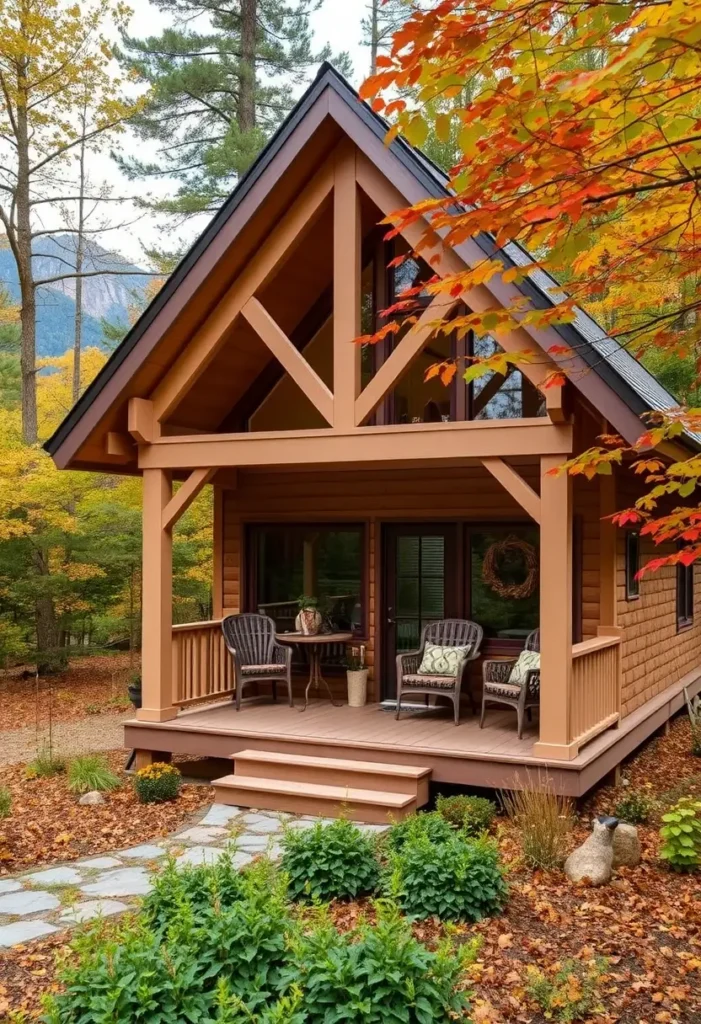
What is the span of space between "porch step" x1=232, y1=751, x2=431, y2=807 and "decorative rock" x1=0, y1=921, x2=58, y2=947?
286 cm

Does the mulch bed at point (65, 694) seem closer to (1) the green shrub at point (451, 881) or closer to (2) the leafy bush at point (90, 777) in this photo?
(2) the leafy bush at point (90, 777)

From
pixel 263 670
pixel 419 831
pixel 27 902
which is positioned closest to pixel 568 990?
pixel 419 831

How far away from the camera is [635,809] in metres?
6.76

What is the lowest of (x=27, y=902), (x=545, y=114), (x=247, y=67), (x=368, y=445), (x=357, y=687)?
(x=27, y=902)

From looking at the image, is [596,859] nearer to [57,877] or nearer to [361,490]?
[57,877]

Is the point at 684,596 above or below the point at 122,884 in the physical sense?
above

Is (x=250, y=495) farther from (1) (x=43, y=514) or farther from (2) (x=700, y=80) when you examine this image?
(2) (x=700, y=80)

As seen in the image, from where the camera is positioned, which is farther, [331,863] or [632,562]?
[632,562]

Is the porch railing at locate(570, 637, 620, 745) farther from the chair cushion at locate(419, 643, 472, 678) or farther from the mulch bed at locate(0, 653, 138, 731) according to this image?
the mulch bed at locate(0, 653, 138, 731)

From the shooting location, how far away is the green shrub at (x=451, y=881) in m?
4.88

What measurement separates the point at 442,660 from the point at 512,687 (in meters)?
0.96

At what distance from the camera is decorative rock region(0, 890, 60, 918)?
5.18m

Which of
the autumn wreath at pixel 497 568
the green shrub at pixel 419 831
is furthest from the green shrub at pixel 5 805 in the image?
the autumn wreath at pixel 497 568

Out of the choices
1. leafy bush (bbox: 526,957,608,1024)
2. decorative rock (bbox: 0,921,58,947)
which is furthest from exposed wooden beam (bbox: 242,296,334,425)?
leafy bush (bbox: 526,957,608,1024)
